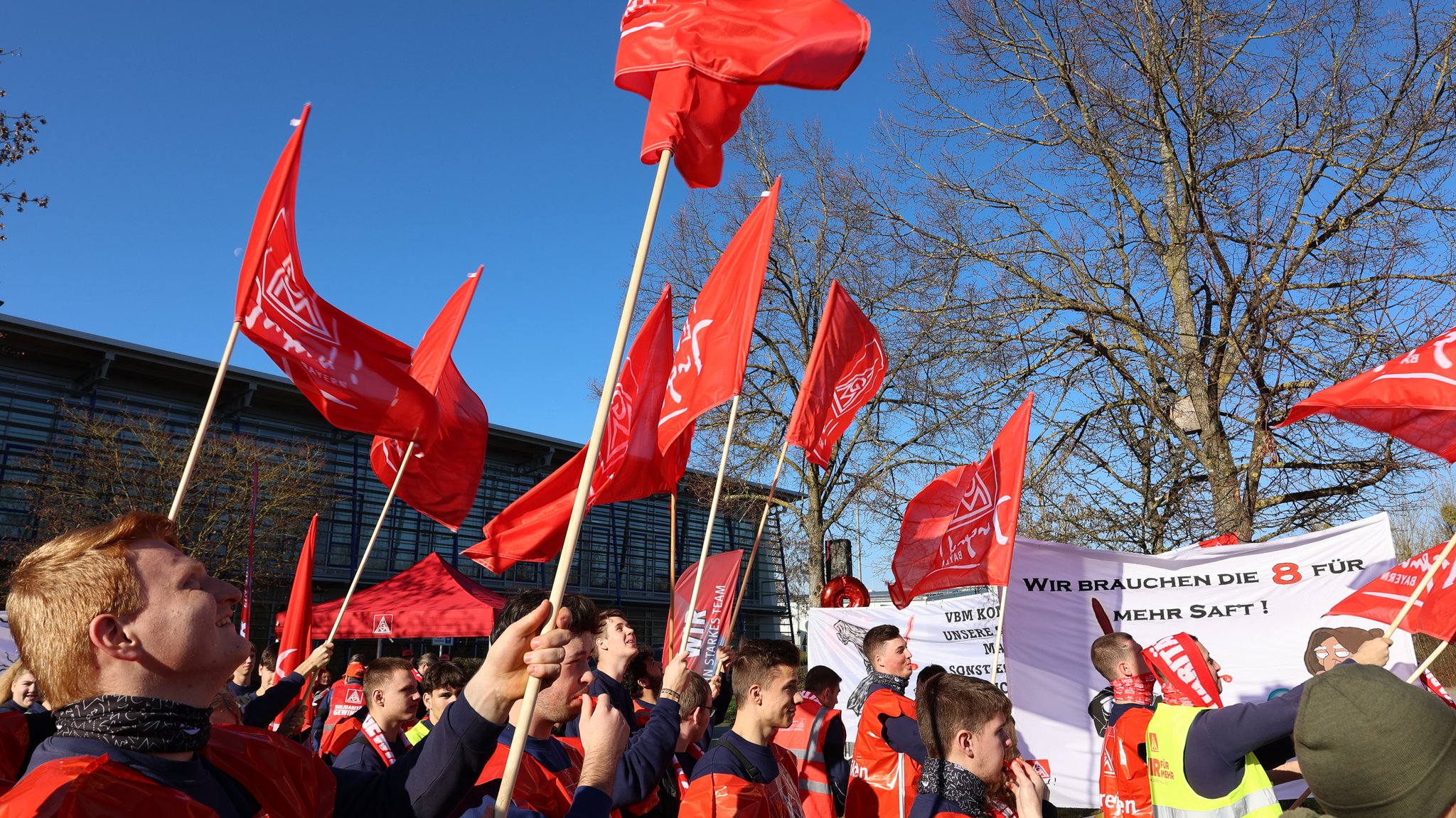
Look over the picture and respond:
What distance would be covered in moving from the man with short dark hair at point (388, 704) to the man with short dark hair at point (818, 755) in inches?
87.1

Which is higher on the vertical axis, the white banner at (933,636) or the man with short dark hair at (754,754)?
the white banner at (933,636)

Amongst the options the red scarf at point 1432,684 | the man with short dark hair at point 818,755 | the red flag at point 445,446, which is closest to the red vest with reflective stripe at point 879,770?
the man with short dark hair at point 818,755

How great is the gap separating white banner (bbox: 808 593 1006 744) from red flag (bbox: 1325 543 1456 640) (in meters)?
4.46

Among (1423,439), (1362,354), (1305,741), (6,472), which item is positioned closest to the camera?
(1305,741)

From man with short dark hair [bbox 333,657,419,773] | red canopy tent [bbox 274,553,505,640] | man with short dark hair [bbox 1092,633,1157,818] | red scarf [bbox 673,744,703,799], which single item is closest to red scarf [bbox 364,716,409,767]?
man with short dark hair [bbox 333,657,419,773]

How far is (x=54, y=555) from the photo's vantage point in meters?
1.97

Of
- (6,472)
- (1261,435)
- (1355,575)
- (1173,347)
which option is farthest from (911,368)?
→ (6,472)

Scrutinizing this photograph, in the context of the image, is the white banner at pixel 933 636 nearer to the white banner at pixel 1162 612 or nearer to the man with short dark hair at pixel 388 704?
the white banner at pixel 1162 612

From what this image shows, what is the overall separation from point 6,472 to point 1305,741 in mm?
24613

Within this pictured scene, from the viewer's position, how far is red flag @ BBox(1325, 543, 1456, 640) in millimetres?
5344

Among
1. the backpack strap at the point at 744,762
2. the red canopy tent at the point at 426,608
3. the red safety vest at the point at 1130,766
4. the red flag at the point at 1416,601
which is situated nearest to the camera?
the backpack strap at the point at 744,762

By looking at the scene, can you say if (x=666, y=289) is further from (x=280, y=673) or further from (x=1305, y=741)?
(x=1305, y=741)

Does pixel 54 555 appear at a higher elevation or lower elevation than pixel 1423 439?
lower

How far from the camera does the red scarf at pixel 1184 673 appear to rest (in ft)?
15.7
